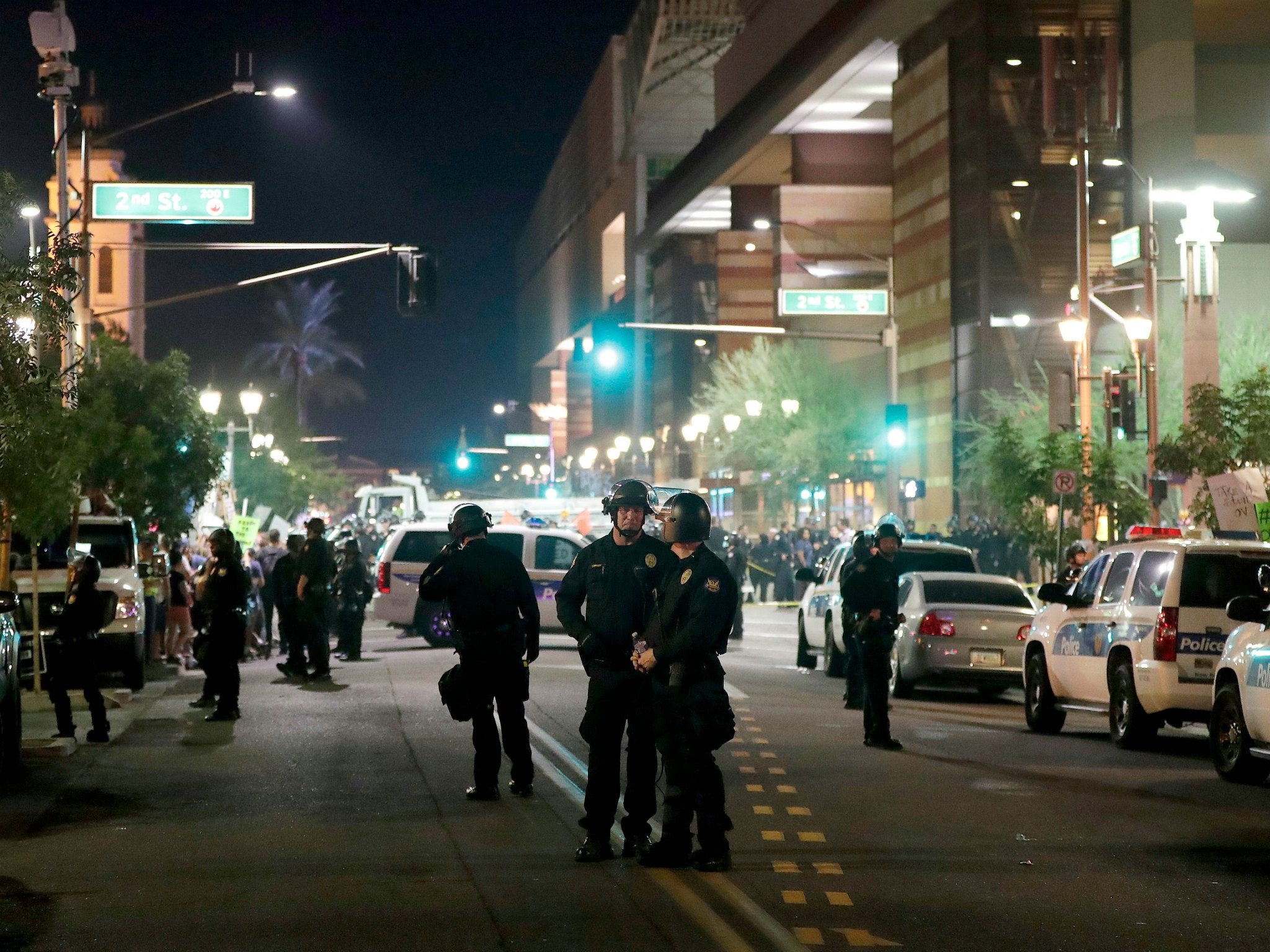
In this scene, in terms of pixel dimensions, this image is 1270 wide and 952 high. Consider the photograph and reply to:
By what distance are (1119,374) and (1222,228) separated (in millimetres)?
21719

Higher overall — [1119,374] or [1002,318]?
[1002,318]

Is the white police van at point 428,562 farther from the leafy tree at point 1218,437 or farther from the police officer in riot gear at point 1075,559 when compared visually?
the leafy tree at point 1218,437

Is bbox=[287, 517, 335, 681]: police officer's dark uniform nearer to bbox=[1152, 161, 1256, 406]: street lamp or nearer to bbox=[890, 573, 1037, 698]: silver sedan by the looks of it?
bbox=[890, 573, 1037, 698]: silver sedan

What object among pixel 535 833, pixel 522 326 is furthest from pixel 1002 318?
pixel 522 326

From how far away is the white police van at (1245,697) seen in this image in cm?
1228

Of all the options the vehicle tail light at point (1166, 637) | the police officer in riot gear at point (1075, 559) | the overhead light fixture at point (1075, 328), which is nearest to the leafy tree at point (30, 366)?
the vehicle tail light at point (1166, 637)

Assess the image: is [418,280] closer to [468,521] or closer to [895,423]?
[895,423]

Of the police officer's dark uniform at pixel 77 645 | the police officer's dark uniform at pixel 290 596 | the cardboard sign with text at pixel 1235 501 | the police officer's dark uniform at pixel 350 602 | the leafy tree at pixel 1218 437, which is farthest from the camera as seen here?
the police officer's dark uniform at pixel 350 602

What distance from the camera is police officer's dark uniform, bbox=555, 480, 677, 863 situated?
363 inches

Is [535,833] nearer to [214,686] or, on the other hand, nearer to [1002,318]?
[214,686]

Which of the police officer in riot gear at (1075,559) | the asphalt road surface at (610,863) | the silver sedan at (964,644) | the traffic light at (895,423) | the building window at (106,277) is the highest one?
the building window at (106,277)

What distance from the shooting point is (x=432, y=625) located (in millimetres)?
27688

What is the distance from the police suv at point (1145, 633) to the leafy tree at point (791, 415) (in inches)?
1833

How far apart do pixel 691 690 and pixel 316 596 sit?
523 inches
